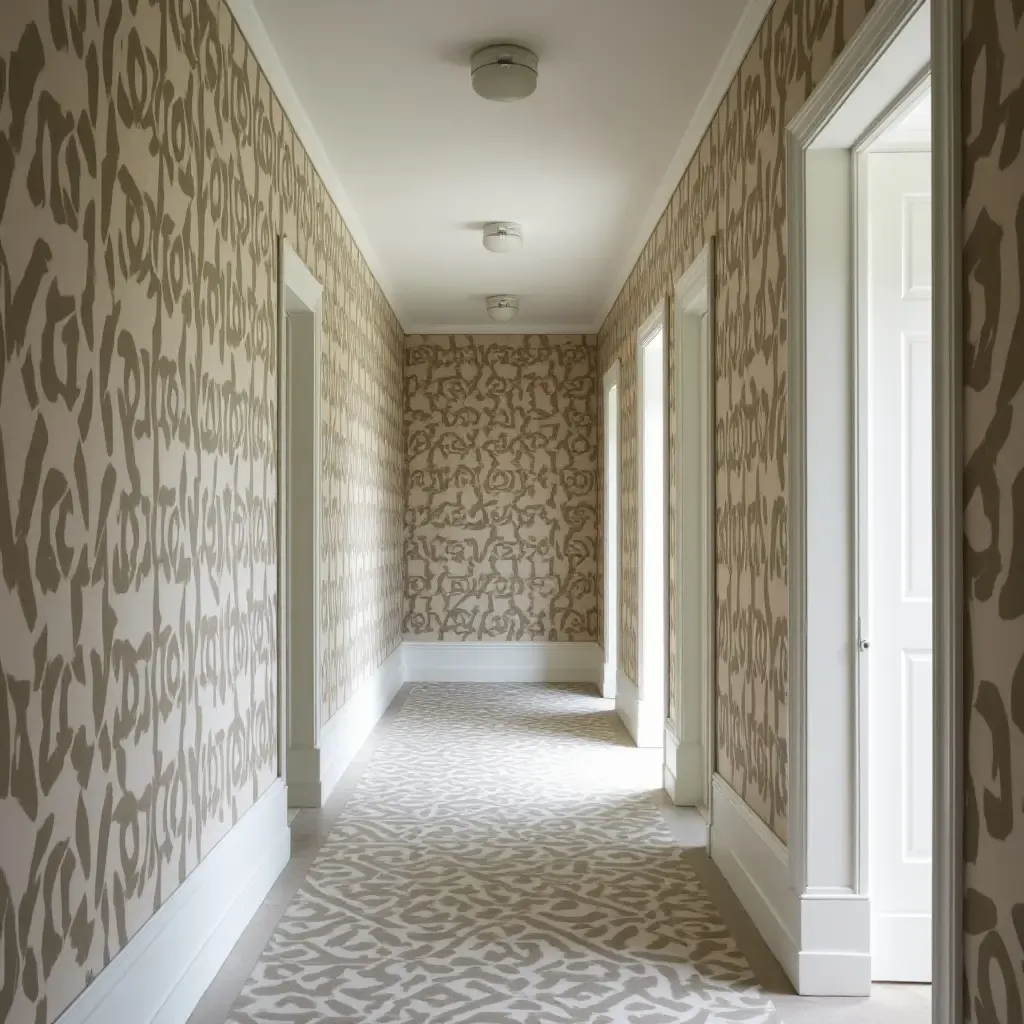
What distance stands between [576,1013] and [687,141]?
11.0 ft

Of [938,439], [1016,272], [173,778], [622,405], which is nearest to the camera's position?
[1016,272]

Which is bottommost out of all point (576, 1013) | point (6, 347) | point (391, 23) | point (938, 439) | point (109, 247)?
point (576, 1013)

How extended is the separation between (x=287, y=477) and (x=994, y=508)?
3210mm

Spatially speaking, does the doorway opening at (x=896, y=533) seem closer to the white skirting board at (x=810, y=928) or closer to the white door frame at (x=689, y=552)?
the white skirting board at (x=810, y=928)

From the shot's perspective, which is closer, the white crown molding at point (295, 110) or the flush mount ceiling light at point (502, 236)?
the white crown molding at point (295, 110)

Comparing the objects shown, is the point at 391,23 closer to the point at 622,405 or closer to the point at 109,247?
the point at 109,247

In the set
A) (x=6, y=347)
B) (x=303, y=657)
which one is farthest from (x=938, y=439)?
(x=303, y=657)

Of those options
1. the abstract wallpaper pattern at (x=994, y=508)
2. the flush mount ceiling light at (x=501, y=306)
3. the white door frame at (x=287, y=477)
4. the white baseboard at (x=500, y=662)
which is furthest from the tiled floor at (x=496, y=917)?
the flush mount ceiling light at (x=501, y=306)

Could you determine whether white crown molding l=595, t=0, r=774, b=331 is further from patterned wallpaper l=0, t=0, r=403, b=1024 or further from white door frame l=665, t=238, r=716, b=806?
patterned wallpaper l=0, t=0, r=403, b=1024

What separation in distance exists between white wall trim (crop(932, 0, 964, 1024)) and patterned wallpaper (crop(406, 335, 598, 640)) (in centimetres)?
679

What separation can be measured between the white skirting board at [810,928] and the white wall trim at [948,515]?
96cm

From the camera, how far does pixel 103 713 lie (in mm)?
2027

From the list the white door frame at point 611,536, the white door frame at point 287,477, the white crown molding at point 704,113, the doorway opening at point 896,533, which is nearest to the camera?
the doorway opening at point 896,533

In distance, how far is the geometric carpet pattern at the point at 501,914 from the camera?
262cm
